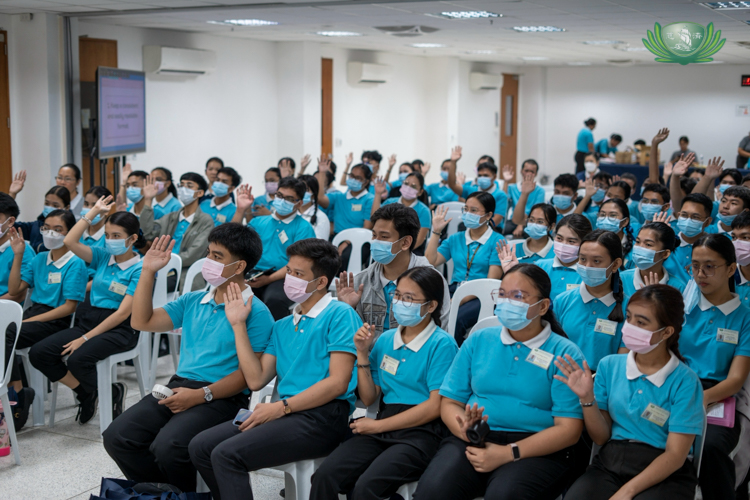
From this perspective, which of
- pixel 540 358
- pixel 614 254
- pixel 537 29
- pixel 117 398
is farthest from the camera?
pixel 537 29

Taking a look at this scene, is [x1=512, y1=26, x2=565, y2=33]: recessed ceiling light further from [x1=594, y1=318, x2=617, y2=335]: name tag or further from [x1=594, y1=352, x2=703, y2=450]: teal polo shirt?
[x1=594, y1=352, x2=703, y2=450]: teal polo shirt

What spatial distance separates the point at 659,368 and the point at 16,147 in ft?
24.9

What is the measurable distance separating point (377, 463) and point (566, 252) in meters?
1.75

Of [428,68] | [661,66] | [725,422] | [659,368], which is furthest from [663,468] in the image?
[661,66]

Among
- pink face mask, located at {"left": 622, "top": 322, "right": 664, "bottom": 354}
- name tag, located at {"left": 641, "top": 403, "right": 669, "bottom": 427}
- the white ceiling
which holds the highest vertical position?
the white ceiling

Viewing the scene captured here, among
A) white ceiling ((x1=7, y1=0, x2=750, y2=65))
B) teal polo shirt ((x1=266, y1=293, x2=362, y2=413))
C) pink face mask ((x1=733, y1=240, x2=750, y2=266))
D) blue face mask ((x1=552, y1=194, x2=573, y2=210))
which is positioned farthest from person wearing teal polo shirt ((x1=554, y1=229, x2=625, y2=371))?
white ceiling ((x1=7, y1=0, x2=750, y2=65))

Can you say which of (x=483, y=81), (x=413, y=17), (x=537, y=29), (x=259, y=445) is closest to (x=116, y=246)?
(x=259, y=445)

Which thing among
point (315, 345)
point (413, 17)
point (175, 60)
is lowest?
point (315, 345)

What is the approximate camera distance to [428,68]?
15.2 meters

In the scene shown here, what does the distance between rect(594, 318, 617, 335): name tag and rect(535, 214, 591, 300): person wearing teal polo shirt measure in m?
0.68

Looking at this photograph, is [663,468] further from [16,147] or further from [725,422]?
[16,147]

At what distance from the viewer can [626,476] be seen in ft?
7.60

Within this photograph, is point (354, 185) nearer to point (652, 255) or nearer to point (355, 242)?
point (355, 242)

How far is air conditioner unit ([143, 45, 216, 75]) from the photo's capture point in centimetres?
928
